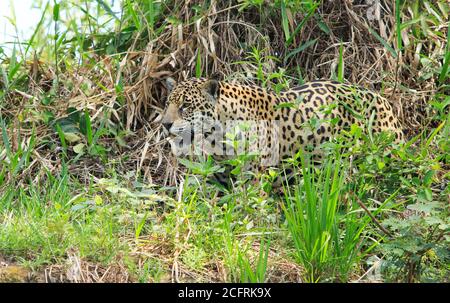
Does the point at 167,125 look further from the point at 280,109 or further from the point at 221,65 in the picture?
the point at 221,65

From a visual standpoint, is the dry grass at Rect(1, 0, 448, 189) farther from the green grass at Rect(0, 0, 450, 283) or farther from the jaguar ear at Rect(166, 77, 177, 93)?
the jaguar ear at Rect(166, 77, 177, 93)

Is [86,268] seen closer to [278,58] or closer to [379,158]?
[379,158]

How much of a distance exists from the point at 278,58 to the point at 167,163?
1572 mm

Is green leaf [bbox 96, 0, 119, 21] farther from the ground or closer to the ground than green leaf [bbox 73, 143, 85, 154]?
farther from the ground

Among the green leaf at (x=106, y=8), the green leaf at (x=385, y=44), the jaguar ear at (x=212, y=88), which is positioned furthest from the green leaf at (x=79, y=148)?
the green leaf at (x=385, y=44)

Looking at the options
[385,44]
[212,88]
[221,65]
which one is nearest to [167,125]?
[212,88]

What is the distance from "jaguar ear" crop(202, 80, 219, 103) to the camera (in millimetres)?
6602

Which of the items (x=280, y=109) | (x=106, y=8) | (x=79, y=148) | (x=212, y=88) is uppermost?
(x=106, y=8)

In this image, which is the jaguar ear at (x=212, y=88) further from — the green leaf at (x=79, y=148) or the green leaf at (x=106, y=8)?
the green leaf at (x=106, y=8)

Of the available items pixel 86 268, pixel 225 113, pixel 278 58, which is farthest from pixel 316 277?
pixel 278 58

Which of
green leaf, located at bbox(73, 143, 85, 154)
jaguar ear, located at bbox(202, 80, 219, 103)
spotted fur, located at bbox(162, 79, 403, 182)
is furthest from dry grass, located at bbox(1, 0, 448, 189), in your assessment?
jaguar ear, located at bbox(202, 80, 219, 103)

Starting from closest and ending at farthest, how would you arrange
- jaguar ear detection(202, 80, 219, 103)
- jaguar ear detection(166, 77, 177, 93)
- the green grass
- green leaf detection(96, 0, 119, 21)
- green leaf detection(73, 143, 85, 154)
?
the green grass, jaguar ear detection(202, 80, 219, 103), jaguar ear detection(166, 77, 177, 93), green leaf detection(73, 143, 85, 154), green leaf detection(96, 0, 119, 21)

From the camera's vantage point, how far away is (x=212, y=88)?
6.62m

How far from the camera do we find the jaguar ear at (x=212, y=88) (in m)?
Answer: 6.60
